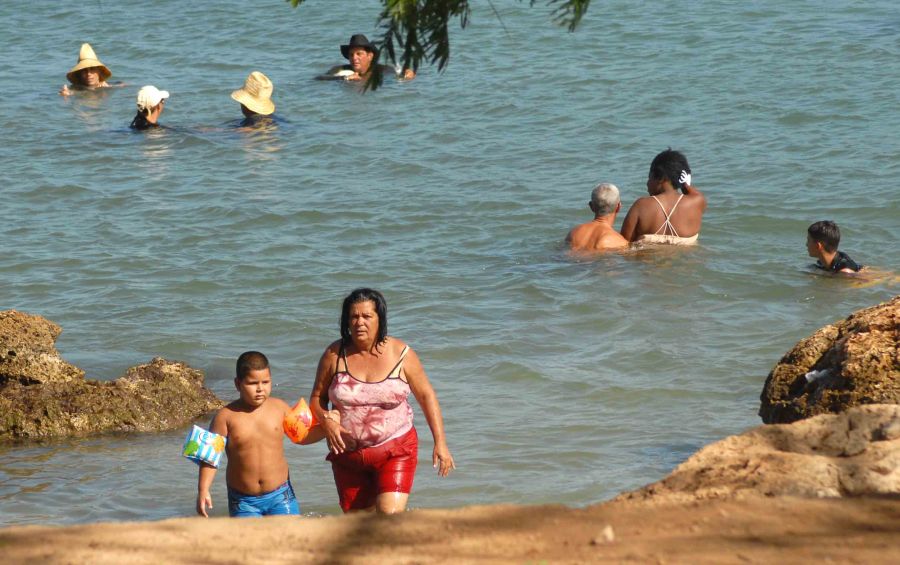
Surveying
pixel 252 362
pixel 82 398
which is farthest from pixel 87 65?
pixel 252 362

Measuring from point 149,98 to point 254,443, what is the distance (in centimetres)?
1063

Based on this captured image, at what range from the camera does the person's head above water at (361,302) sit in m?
6.10

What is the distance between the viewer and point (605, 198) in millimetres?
11242

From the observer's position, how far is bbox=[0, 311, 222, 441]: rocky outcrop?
26.7 feet

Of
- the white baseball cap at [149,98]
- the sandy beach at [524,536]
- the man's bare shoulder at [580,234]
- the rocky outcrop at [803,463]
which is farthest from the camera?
the white baseball cap at [149,98]

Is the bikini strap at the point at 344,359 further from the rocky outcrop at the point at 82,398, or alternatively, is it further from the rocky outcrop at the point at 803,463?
the rocky outcrop at the point at 82,398

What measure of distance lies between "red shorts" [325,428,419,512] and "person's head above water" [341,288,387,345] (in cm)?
47

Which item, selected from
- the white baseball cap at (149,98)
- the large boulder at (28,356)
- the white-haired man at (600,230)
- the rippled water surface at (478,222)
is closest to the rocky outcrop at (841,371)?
the rippled water surface at (478,222)

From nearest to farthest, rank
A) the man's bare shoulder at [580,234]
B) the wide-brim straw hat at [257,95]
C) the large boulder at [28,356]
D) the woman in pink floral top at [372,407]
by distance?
the woman in pink floral top at [372,407] < the large boulder at [28,356] < the man's bare shoulder at [580,234] < the wide-brim straw hat at [257,95]

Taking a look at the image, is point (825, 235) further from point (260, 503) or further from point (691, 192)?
point (260, 503)

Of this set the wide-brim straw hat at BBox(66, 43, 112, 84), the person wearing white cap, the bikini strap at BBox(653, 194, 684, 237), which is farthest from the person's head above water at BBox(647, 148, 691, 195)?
the wide-brim straw hat at BBox(66, 43, 112, 84)

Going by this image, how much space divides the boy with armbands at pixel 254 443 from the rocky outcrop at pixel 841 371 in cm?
233

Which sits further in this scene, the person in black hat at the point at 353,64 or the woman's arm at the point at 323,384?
the person in black hat at the point at 353,64

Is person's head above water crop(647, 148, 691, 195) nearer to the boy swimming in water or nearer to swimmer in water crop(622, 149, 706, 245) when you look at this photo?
swimmer in water crop(622, 149, 706, 245)
